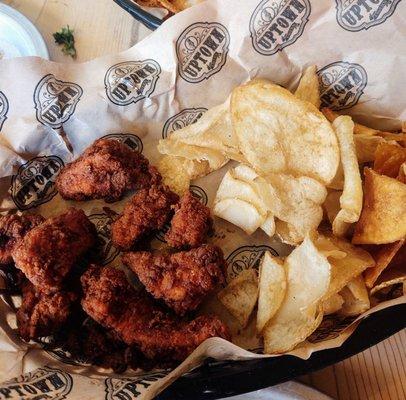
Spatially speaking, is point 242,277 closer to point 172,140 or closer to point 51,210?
point 172,140

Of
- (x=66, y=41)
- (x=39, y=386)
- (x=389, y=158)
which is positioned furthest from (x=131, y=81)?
(x=39, y=386)

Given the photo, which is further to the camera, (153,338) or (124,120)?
(124,120)

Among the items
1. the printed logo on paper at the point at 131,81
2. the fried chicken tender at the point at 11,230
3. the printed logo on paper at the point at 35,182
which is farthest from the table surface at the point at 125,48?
the fried chicken tender at the point at 11,230

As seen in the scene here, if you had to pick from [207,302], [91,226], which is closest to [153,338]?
[207,302]

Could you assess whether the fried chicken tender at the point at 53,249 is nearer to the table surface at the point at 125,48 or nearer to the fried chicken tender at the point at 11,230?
the fried chicken tender at the point at 11,230

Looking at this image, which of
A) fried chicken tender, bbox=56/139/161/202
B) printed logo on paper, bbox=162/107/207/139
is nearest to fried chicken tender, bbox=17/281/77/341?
fried chicken tender, bbox=56/139/161/202

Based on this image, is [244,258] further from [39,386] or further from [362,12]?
[362,12]
